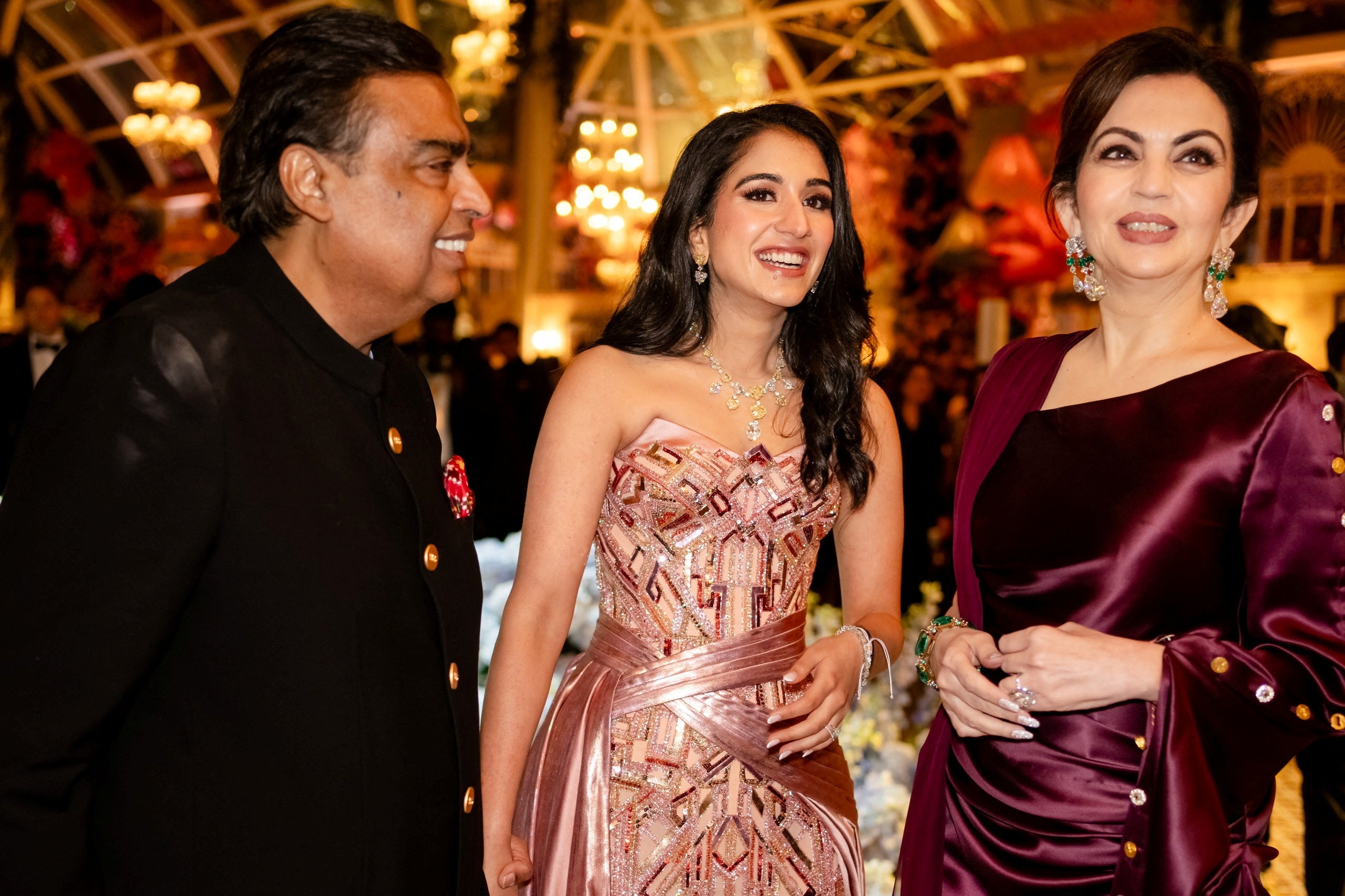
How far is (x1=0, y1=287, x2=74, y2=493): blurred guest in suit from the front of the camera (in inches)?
211

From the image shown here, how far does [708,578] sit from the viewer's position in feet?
6.92

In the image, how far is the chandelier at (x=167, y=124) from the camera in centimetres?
1262

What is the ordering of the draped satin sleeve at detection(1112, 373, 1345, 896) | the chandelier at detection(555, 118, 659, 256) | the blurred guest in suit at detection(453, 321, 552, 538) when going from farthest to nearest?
the chandelier at detection(555, 118, 659, 256) < the blurred guest in suit at detection(453, 321, 552, 538) < the draped satin sleeve at detection(1112, 373, 1345, 896)

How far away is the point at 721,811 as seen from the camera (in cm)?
203

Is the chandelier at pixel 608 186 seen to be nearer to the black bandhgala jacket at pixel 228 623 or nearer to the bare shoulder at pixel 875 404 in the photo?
the bare shoulder at pixel 875 404

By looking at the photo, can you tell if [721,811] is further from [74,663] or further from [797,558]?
[74,663]

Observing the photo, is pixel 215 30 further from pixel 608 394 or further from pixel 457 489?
pixel 457 489

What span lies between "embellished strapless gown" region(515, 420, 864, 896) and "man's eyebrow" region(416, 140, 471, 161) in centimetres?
74

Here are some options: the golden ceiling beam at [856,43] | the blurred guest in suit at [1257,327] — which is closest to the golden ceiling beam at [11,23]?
the golden ceiling beam at [856,43]

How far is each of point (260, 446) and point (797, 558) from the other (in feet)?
3.80

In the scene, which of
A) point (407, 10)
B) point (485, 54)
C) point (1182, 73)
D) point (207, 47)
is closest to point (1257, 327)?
point (1182, 73)

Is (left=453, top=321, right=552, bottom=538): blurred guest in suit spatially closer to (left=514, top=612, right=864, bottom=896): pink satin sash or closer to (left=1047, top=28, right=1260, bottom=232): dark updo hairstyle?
(left=514, top=612, right=864, bottom=896): pink satin sash

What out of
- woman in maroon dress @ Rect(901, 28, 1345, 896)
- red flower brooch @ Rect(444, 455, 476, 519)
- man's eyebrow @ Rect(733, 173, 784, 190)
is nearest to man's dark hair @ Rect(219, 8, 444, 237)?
red flower brooch @ Rect(444, 455, 476, 519)

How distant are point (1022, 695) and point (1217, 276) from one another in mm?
766
